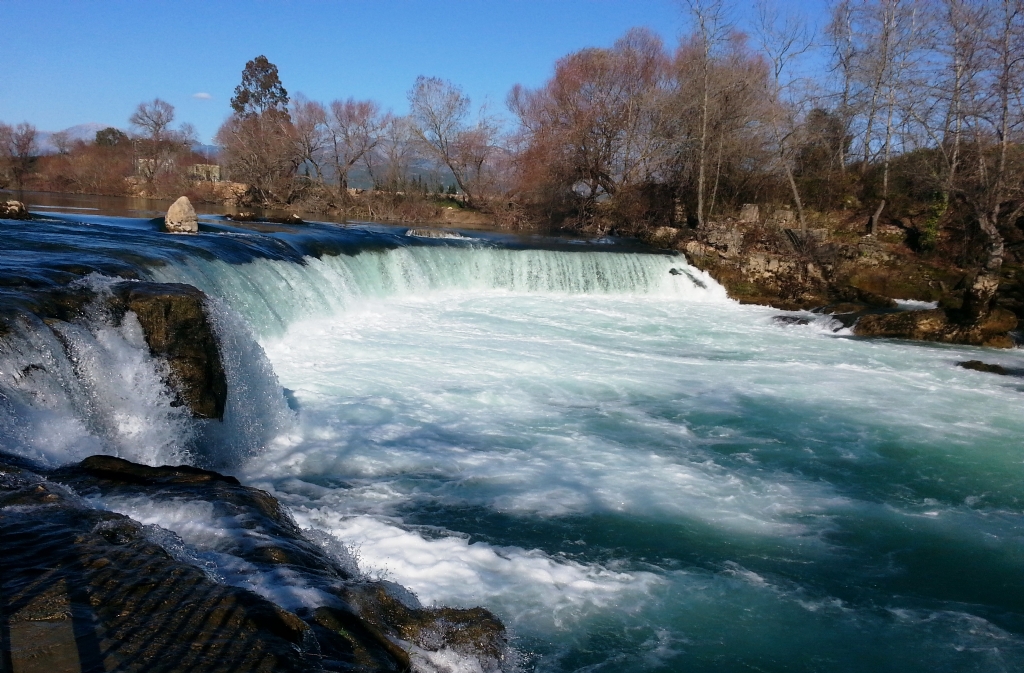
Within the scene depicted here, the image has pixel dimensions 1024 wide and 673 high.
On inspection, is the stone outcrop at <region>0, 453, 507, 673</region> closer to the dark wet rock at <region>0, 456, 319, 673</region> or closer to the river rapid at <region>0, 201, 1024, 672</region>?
the dark wet rock at <region>0, 456, 319, 673</region>

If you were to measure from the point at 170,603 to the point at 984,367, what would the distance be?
1191 centimetres

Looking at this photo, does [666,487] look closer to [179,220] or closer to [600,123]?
[179,220]

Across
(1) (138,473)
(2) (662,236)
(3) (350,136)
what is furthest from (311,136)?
(1) (138,473)

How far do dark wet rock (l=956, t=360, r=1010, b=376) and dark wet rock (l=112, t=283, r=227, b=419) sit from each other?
1095 cm

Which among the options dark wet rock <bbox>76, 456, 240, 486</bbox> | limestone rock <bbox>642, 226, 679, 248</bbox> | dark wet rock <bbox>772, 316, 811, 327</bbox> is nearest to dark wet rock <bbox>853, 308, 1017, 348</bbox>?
dark wet rock <bbox>772, 316, 811, 327</bbox>

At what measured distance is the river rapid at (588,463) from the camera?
13.5ft

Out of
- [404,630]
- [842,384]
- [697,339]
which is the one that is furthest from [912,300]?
[404,630]

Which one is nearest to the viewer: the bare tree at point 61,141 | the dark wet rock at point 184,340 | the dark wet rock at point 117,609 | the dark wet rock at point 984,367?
the dark wet rock at point 117,609

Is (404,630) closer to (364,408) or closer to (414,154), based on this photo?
(364,408)

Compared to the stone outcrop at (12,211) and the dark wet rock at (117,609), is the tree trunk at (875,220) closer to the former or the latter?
the dark wet rock at (117,609)

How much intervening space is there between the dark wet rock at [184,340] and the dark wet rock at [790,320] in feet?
39.0

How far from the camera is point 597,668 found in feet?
12.0

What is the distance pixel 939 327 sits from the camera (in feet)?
42.9

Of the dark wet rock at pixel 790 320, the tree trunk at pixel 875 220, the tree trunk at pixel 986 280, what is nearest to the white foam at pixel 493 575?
the dark wet rock at pixel 790 320
